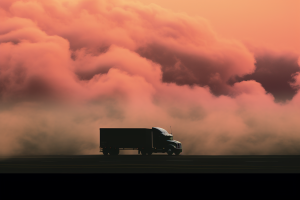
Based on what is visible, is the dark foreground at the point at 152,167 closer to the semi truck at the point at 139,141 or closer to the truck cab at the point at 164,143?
the truck cab at the point at 164,143

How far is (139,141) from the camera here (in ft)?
170

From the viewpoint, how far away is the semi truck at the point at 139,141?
→ 170 feet

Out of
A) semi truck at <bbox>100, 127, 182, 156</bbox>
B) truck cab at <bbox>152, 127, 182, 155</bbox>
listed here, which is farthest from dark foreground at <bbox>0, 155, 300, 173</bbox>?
semi truck at <bbox>100, 127, 182, 156</bbox>

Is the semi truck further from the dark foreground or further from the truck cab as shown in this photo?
the dark foreground

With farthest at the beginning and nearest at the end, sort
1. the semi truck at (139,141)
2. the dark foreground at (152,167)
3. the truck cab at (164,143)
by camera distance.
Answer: the semi truck at (139,141) < the truck cab at (164,143) < the dark foreground at (152,167)

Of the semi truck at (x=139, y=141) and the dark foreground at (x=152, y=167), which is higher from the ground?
the semi truck at (x=139, y=141)

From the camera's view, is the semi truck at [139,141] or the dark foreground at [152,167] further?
the semi truck at [139,141]

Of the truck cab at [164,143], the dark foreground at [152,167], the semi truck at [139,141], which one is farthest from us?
the semi truck at [139,141]

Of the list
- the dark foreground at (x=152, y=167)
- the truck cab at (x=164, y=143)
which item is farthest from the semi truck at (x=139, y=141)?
the dark foreground at (x=152, y=167)

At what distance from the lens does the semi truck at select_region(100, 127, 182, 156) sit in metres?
51.8
